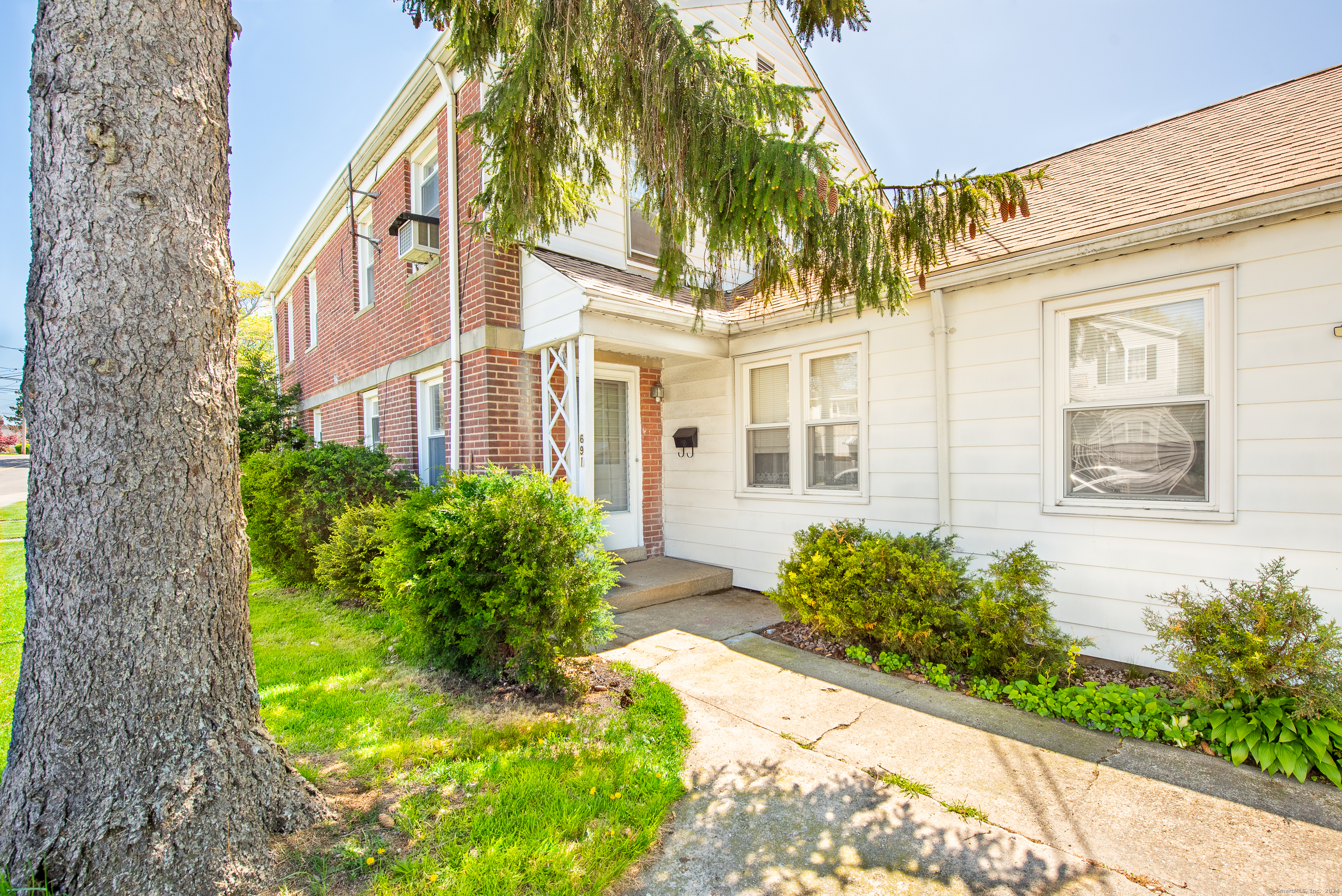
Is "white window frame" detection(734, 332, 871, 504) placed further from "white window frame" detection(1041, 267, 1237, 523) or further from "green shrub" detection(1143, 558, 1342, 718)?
"green shrub" detection(1143, 558, 1342, 718)

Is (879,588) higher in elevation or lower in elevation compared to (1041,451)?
lower

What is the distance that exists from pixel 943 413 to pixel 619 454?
3.73m

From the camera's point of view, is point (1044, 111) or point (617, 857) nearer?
point (617, 857)

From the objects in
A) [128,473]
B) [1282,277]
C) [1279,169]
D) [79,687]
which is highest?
[1279,169]

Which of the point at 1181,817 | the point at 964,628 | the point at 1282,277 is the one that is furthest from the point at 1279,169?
the point at 1181,817

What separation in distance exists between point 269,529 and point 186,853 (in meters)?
5.85

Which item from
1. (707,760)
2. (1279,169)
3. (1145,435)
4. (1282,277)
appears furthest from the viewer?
(1145,435)

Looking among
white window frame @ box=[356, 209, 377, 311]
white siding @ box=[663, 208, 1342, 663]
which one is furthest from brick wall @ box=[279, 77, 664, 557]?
white siding @ box=[663, 208, 1342, 663]

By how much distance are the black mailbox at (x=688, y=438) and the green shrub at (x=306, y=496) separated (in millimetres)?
3093

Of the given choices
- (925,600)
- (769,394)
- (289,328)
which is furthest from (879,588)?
(289,328)

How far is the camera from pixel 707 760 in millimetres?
3061

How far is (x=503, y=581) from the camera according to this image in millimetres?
3779

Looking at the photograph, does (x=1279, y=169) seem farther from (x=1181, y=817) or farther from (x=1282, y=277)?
(x=1181, y=817)

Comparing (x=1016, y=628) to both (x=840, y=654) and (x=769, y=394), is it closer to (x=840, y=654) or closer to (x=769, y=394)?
(x=840, y=654)
